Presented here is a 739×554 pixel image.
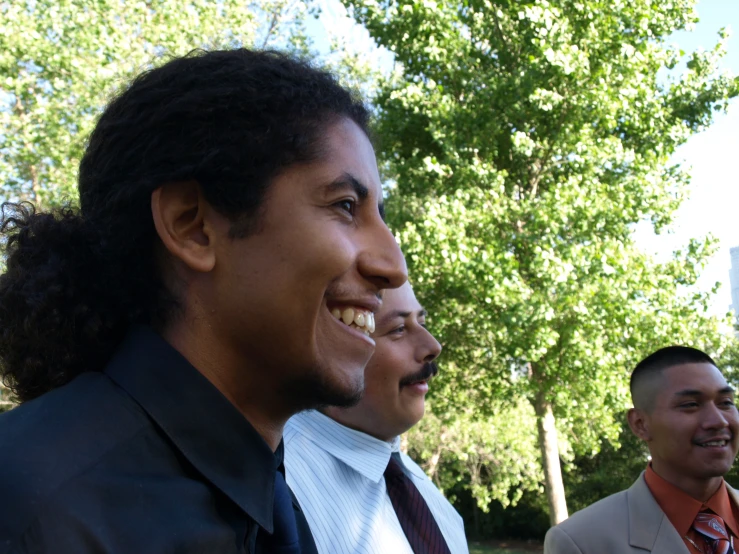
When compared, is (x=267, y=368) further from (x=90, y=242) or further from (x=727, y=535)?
(x=727, y=535)

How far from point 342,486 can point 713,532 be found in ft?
7.22

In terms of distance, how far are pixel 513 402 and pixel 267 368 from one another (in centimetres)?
1419

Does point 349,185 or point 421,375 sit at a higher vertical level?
point 349,185

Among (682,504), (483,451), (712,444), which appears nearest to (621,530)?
(682,504)

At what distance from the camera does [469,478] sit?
29.2 m

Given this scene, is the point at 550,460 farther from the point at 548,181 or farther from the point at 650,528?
the point at 650,528

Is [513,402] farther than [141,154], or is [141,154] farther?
[513,402]

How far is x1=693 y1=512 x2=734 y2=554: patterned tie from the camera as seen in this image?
3.93 m

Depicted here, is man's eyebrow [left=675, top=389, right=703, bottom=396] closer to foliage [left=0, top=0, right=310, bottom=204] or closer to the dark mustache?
the dark mustache

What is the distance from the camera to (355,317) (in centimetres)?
151

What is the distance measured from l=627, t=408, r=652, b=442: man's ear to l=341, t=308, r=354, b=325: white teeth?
3.34 metres

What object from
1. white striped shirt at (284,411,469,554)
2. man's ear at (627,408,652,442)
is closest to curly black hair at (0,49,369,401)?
white striped shirt at (284,411,469,554)

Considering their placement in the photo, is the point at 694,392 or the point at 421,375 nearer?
the point at 421,375

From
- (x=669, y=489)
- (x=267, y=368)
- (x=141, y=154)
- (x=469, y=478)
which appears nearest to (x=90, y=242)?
(x=141, y=154)
